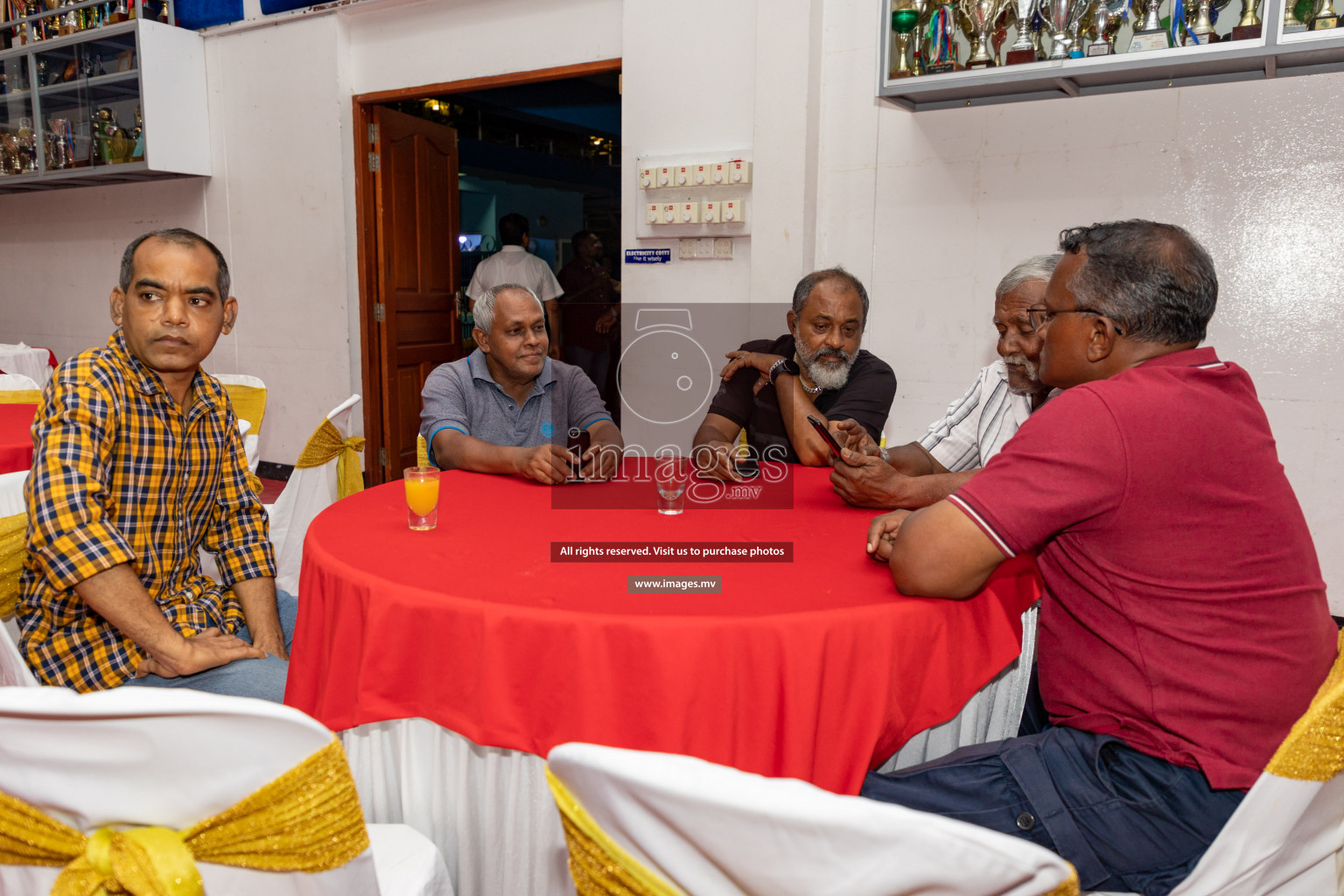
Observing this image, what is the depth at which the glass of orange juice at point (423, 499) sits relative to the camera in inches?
66.7

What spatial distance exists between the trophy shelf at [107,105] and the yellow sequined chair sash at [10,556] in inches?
205

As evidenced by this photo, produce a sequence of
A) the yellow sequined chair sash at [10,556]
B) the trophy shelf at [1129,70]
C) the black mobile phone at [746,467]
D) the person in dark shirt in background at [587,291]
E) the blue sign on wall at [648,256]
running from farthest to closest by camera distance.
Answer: the person in dark shirt in background at [587,291] → the blue sign on wall at [648,256] → the trophy shelf at [1129,70] → the black mobile phone at [746,467] → the yellow sequined chair sash at [10,556]

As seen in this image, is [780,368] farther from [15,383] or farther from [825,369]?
[15,383]

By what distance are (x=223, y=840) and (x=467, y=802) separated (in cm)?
60

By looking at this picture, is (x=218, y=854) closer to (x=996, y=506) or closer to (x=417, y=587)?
(x=417, y=587)

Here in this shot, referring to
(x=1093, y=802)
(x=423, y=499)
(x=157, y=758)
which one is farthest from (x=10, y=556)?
(x=1093, y=802)

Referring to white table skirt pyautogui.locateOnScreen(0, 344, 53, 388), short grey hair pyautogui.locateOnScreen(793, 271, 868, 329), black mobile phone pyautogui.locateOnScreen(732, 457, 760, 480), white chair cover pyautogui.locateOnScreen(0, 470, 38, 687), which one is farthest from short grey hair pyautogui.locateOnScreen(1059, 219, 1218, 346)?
white table skirt pyautogui.locateOnScreen(0, 344, 53, 388)

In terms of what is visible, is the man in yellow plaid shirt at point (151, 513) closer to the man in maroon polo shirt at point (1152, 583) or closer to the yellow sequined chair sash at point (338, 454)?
the yellow sequined chair sash at point (338, 454)

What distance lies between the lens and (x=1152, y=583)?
50.4 inches

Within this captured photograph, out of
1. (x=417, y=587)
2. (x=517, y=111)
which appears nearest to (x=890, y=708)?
(x=417, y=587)

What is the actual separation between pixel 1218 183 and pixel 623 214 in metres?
2.69

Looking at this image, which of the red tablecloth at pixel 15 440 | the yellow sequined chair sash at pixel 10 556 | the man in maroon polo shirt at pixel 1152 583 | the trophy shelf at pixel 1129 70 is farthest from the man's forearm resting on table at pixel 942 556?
the trophy shelf at pixel 1129 70

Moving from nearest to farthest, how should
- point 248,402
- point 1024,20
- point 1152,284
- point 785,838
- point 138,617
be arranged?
point 785,838 < point 1152,284 < point 138,617 < point 1024,20 < point 248,402

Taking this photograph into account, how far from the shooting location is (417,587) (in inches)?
53.0
